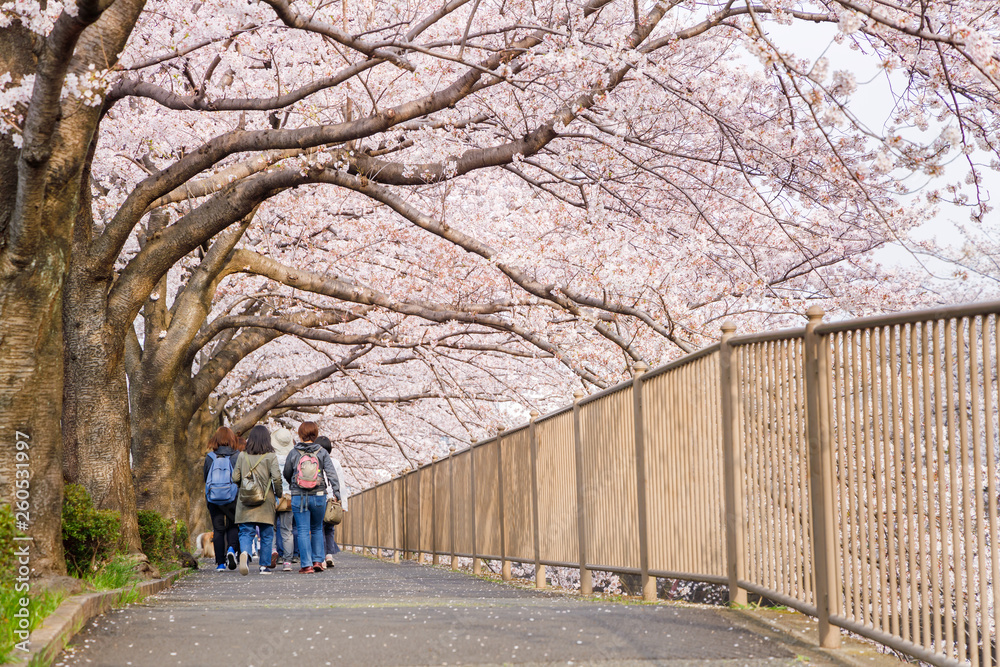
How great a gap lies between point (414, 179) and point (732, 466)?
5875 millimetres

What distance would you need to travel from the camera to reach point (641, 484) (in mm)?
6965

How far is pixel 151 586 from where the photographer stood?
28.1 feet

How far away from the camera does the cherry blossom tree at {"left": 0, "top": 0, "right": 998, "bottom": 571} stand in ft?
22.3

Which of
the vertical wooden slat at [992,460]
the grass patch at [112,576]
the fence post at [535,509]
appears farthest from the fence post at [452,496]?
the vertical wooden slat at [992,460]

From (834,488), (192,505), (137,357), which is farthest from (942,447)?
(192,505)

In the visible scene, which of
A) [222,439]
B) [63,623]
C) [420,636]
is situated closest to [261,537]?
[222,439]

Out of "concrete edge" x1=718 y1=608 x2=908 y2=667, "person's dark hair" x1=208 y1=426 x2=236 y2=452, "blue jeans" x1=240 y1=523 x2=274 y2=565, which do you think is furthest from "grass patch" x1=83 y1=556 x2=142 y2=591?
"person's dark hair" x1=208 y1=426 x2=236 y2=452

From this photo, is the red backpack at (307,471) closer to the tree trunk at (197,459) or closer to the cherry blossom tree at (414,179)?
the cherry blossom tree at (414,179)

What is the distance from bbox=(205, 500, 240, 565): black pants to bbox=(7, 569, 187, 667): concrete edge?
6335 mm

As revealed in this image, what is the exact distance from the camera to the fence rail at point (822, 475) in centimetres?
336

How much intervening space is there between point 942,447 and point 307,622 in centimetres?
328

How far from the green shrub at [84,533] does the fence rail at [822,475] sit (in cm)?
373

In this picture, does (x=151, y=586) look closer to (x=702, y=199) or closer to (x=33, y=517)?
(x=33, y=517)

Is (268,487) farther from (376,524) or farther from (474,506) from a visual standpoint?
(376,524)
